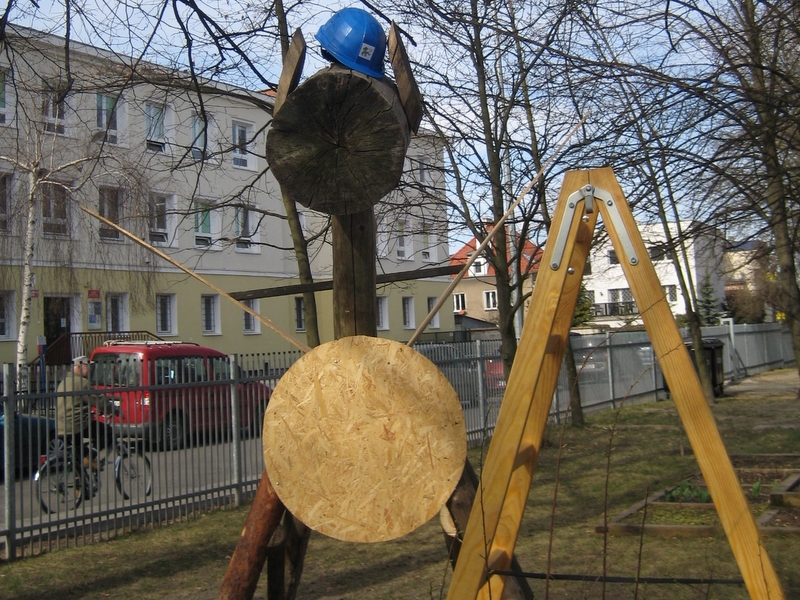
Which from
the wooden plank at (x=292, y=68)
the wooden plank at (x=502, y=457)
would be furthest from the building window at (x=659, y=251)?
the wooden plank at (x=292, y=68)

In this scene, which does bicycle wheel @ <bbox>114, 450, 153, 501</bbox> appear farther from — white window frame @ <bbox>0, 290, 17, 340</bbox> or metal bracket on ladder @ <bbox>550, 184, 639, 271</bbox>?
white window frame @ <bbox>0, 290, 17, 340</bbox>

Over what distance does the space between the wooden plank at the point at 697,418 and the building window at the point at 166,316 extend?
26.4 m

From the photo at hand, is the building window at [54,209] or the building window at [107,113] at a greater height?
the building window at [54,209]

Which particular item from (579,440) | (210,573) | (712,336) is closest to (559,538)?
(210,573)

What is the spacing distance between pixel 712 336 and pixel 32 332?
21.9 meters

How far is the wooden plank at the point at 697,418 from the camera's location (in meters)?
2.66

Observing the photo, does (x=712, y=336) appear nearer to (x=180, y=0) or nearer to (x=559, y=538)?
(x=559, y=538)

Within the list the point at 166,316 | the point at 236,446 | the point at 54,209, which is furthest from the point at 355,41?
the point at 166,316

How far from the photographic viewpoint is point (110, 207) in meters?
20.2

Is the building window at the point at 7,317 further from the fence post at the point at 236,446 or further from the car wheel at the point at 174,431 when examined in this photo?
the car wheel at the point at 174,431

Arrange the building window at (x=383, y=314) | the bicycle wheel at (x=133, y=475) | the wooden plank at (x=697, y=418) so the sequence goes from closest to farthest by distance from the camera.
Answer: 1. the wooden plank at (x=697, y=418)
2. the bicycle wheel at (x=133, y=475)
3. the building window at (x=383, y=314)

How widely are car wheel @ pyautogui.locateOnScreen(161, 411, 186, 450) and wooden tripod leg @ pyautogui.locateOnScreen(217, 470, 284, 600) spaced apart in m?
5.39

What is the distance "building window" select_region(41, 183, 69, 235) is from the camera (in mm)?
20109

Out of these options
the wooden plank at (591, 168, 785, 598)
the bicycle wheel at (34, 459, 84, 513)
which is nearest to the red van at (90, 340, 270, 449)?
the bicycle wheel at (34, 459, 84, 513)
